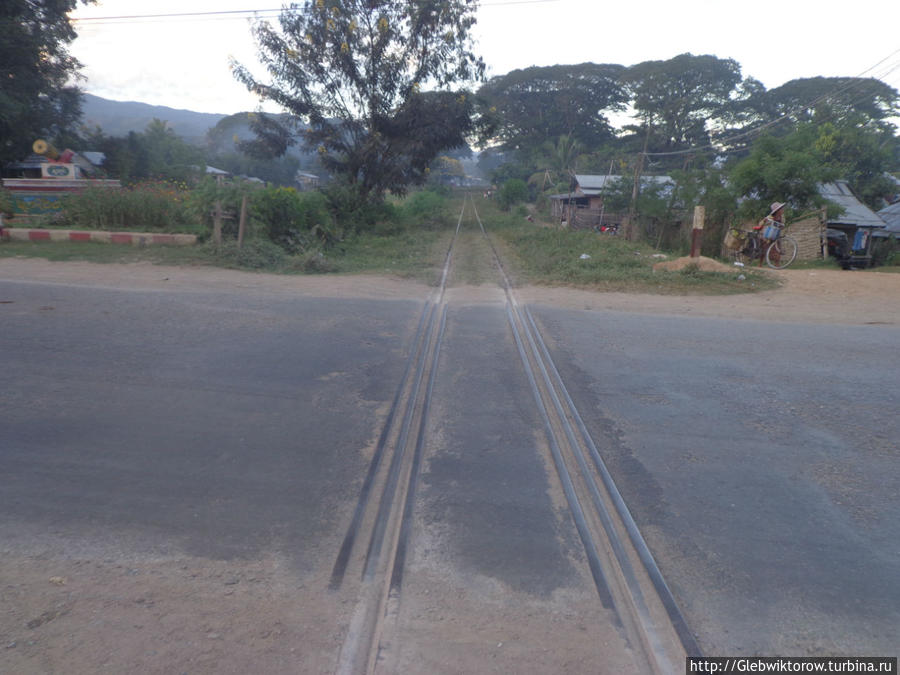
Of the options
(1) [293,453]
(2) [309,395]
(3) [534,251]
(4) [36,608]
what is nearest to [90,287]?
(2) [309,395]

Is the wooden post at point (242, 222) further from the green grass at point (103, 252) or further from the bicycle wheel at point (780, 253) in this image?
the bicycle wheel at point (780, 253)

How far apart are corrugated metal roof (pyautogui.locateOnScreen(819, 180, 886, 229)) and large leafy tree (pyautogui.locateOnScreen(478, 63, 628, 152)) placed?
36507mm

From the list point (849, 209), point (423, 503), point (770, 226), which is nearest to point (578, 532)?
point (423, 503)

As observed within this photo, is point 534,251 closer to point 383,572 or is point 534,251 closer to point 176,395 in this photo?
point 176,395

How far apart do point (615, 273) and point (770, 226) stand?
5880 mm

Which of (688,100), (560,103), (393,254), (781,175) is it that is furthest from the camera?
(560,103)

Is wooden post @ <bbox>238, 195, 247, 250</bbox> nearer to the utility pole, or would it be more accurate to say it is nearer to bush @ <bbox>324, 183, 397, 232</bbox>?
bush @ <bbox>324, 183, 397, 232</bbox>

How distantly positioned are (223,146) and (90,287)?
85.9 meters

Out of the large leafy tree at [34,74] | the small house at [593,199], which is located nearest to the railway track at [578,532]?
the small house at [593,199]

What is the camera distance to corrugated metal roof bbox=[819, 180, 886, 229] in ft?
72.6

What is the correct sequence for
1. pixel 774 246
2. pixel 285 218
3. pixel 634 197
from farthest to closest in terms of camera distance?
pixel 634 197 < pixel 774 246 < pixel 285 218

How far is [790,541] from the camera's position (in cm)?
331

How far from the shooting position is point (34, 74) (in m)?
25.7

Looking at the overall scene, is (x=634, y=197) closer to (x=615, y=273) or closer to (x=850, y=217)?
(x=850, y=217)
